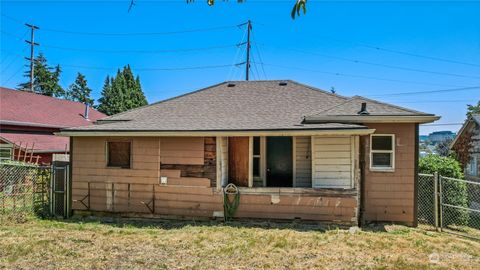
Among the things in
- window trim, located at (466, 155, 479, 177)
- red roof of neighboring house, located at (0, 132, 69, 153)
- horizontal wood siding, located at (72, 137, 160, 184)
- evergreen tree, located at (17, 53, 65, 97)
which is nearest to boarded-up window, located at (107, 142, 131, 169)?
horizontal wood siding, located at (72, 137, 160, 184)

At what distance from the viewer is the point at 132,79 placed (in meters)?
39.9

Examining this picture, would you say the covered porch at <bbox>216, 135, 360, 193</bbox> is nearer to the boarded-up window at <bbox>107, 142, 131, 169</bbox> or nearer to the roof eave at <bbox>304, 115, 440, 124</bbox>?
the roof eave at <bbox>304, 115, 440, 124</bbox>

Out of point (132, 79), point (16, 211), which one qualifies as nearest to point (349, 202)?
point (16, 211)

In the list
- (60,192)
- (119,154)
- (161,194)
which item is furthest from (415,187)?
(60,192)

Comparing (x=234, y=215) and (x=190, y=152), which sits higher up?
(x=190, y=152)

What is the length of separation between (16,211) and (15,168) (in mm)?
1626

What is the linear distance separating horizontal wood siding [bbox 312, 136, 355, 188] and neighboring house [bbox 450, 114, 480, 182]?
9.40 m

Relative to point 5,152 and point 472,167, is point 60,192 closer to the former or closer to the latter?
point 5,152

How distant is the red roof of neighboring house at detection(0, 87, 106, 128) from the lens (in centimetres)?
1748

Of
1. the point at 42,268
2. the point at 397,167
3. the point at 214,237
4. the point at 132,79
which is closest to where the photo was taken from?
the point at 42,268

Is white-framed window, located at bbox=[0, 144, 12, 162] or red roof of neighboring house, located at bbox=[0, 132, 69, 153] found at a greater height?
red roof of neighboring house, located at bbox=[0, 132, 69, 153]

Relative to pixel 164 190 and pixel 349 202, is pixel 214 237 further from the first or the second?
pixel 349 202

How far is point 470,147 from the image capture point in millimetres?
15062

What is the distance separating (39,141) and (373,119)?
16.1 metres
